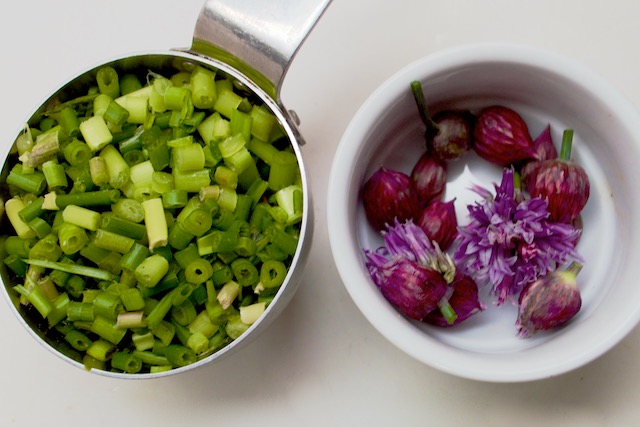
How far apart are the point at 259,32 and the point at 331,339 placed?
36cm

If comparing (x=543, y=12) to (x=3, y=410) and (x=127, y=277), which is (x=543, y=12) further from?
(x=3, y=410)

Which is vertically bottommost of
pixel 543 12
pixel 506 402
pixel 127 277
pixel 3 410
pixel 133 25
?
pixel 3 410

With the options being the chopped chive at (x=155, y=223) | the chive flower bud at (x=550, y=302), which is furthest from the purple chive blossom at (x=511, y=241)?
the chopped chive at (x=155, y=223)

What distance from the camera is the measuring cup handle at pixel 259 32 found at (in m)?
0.77

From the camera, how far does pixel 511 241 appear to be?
2.52ft

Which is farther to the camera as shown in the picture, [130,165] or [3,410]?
[3,410]

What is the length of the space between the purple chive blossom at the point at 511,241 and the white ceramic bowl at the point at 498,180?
5 centimetres

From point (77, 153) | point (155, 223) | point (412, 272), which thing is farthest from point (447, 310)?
point (77, 153)

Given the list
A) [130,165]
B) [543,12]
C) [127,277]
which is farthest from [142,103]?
[543,12]

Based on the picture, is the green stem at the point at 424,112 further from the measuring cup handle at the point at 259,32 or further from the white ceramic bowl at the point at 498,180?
the measuring cup handle at the point at 259,32

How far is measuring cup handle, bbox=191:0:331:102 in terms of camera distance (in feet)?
2.52

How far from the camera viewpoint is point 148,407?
0.91 meters

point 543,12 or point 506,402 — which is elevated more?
point 543,12

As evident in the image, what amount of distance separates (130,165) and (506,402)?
51 centimetres
